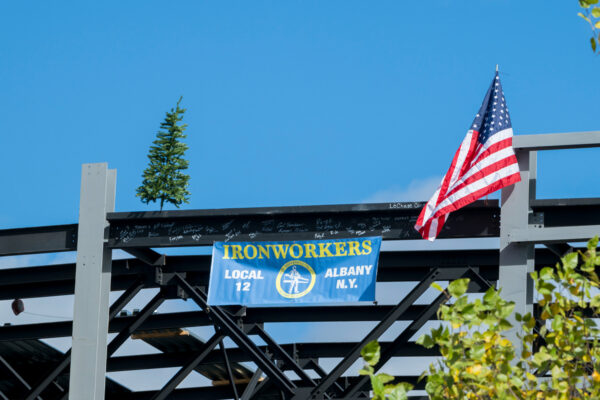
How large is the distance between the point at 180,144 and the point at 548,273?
1285 cm

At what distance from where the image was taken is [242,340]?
19.1 m

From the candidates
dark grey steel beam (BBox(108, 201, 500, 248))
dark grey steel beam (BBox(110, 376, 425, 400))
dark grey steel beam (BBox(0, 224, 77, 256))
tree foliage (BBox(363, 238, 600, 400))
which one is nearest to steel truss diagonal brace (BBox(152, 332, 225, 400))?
dark grey steel beam (BBox(108, 201, 500, 248))

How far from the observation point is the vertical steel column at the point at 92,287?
19391mm

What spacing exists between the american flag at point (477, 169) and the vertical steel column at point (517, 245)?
0.28m

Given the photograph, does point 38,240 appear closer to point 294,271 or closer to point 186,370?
point 186,370

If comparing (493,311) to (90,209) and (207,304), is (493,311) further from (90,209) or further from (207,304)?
(90,209)

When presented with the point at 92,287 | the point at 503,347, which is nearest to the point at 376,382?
the point at 503,347

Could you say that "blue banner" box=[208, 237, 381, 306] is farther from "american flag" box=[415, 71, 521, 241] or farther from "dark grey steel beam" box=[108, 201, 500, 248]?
"american flag" box=[415, 71, 521, 241]

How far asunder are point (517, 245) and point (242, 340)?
5.42 m

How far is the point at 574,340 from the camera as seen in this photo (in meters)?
8.23

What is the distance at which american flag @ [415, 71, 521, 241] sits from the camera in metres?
17.7

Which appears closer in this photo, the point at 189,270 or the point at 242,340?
the point at 242,340

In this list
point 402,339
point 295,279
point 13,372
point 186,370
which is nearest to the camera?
point 402,339

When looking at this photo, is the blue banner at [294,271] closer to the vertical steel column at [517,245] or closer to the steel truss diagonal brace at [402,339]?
the steel truss diagonal brace at [402,339]
